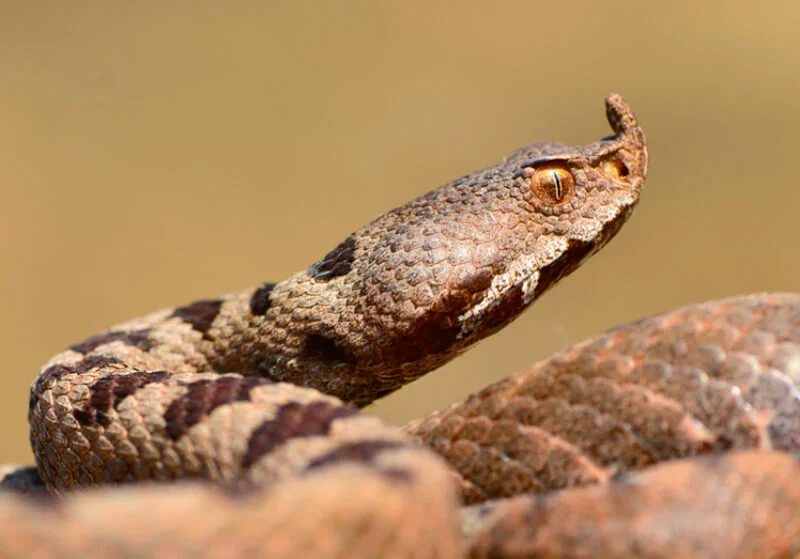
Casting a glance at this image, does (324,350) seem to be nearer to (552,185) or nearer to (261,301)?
(261,301)

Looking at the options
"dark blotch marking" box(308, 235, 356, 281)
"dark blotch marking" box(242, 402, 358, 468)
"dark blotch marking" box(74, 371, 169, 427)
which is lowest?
"dark blotch marking" box(242, 402, 358, 468)

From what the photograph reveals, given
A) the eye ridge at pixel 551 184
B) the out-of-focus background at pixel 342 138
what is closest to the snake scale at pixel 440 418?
the eye ridge at pixel 551 184

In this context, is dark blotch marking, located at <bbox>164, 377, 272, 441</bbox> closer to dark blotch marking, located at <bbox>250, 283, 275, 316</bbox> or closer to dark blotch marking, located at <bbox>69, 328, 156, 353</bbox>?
dark blotch marking, located at <bbox>250, 283, 275, 316</bbox>

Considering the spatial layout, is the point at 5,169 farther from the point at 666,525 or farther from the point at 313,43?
→ the point at 666,525

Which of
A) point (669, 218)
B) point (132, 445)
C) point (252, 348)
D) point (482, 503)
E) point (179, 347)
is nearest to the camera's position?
point (482, 503)

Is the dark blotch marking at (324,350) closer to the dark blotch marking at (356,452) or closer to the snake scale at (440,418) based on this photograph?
the snake scale at (440,418)

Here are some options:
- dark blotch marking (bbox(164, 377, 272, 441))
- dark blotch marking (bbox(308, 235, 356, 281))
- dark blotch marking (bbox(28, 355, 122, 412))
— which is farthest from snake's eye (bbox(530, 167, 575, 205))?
dark blotch marking (bbox(28, 355, 122, 412))

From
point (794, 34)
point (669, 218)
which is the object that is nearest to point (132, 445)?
point (669, 218)
